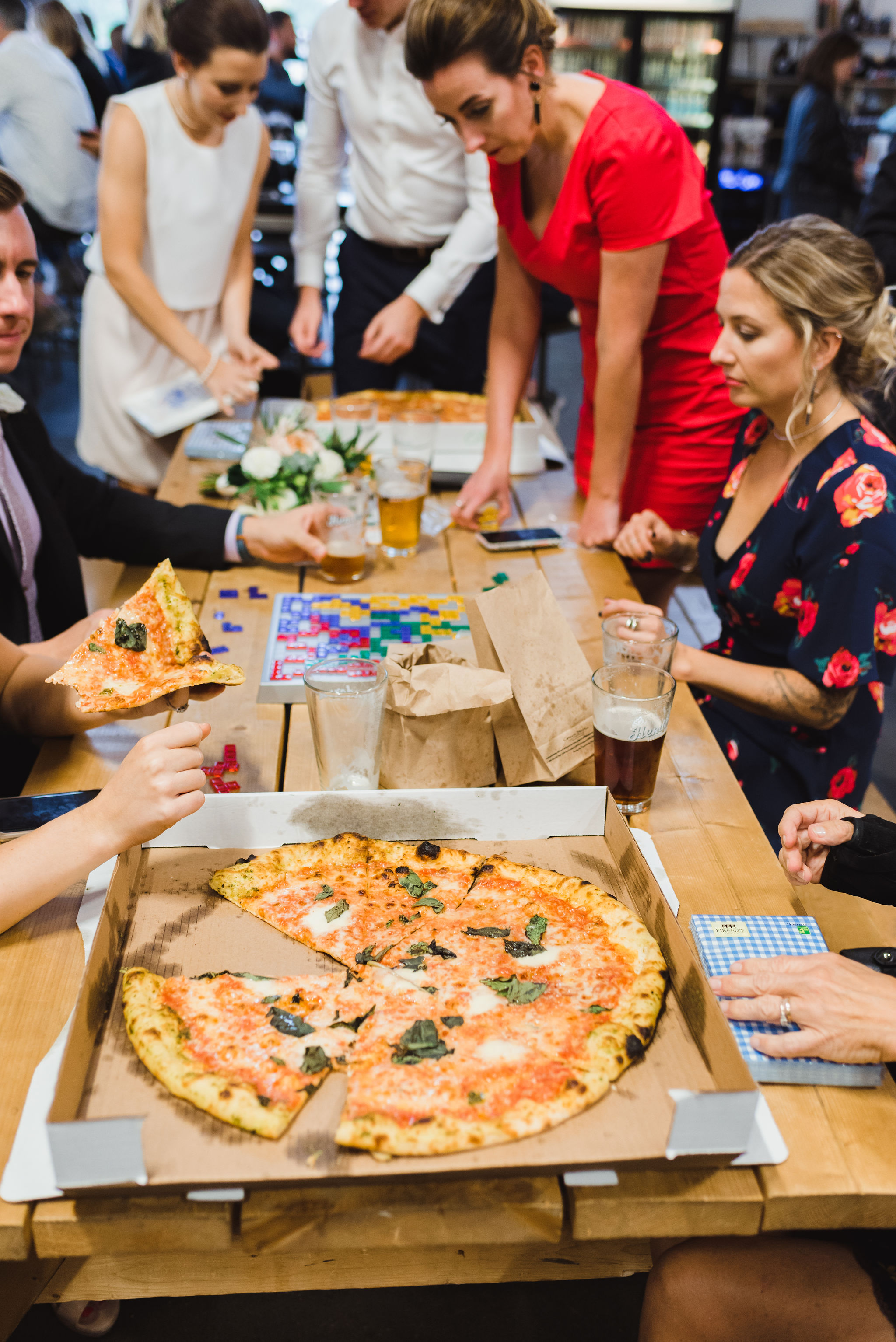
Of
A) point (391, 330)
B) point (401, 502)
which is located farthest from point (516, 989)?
point (391, 330)

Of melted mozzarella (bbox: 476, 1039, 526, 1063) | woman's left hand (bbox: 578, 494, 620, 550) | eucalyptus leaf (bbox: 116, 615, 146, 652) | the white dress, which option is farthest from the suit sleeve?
melted mozzarella (bbox: 476, 1039, 526, 1063)

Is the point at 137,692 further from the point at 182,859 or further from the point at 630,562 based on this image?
the point at 630,562

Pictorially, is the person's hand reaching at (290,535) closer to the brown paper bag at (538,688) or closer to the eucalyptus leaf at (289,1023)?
the brown paper bag at (538,688)

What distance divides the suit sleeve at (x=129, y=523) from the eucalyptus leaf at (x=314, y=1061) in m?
1.28

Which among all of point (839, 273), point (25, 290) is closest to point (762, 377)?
point (839, 273)

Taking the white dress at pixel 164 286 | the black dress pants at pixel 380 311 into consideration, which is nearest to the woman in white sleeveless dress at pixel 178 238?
the white dress at pixel 164 286

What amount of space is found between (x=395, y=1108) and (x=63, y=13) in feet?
18.6

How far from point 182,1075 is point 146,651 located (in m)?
0.68

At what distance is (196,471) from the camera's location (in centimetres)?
249

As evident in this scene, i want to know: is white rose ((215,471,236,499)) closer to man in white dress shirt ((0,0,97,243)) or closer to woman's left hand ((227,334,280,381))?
woman's left hand ((227,334,280,381))

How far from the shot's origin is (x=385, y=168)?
305cm

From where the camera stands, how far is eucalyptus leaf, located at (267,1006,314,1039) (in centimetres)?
95

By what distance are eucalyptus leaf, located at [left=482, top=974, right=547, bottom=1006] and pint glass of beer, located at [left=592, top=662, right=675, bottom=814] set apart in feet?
1.03

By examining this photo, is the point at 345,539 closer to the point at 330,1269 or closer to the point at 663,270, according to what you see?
the point at 663,270
